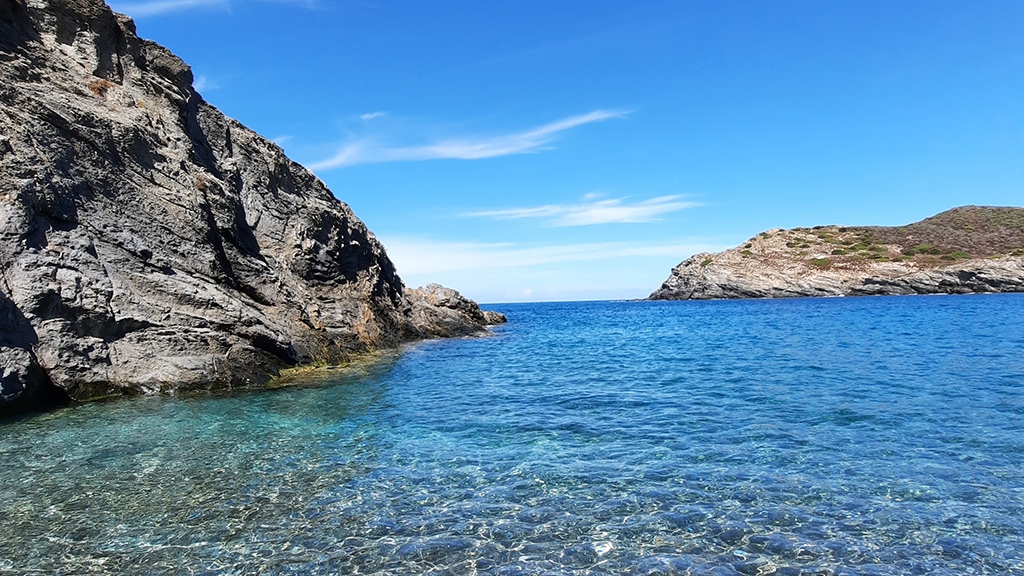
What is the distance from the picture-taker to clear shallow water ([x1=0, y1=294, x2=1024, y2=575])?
8.92 m

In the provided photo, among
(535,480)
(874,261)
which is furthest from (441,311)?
(874,261)

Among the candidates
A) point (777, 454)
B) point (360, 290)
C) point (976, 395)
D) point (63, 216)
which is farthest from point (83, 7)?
point (976, 395)

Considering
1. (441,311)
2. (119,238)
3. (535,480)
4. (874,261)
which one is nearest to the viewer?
(535,480)

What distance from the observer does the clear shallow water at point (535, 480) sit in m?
8.92

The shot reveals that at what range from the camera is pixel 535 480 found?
12.5m

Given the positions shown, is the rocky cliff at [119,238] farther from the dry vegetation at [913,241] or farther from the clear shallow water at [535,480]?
the dry vegetation at [913,241]

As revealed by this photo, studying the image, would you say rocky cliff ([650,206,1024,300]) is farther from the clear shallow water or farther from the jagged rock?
the clear shallow water

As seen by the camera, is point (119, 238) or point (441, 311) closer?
point (119, 238)

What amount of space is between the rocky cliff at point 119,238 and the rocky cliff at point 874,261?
134 meters

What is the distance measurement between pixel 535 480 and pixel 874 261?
156m

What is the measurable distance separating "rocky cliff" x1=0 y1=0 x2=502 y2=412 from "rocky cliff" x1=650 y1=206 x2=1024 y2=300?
134 m

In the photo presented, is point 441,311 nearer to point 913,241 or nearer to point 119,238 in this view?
point 119,238

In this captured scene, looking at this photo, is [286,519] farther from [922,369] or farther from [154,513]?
[922,369]

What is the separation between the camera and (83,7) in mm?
28734
